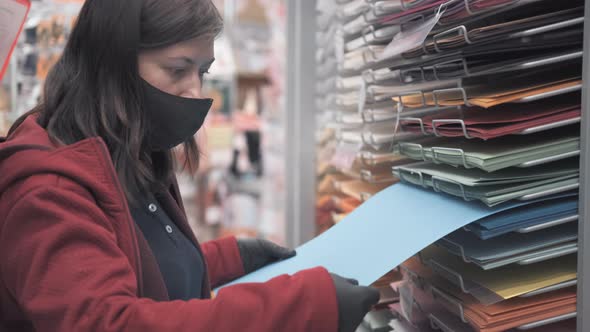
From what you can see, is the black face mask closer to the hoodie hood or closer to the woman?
the woman

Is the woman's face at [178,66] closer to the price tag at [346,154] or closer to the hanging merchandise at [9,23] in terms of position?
the hanging merchandise at [9,23]

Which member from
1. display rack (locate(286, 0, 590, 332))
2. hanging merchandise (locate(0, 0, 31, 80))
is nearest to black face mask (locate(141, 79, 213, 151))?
hanging merchandise (locate(0, 0, 31, 80))

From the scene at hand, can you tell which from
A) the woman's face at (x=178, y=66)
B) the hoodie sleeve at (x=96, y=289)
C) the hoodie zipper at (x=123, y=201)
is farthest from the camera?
the woman's face at (x=178, y=66)

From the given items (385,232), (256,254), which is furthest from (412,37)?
(256,254)

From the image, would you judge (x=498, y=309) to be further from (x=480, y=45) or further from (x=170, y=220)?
(x=170, y=220)

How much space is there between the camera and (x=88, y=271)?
0.63 meters

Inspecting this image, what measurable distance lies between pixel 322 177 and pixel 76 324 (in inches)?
39.8

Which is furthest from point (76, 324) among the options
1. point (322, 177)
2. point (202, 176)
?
point (202, 176)

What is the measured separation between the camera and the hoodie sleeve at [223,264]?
3.64ft

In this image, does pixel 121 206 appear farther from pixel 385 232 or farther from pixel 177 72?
pixel 385 232

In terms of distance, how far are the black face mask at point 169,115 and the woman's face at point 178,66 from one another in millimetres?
13

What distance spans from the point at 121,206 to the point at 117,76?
0.23m

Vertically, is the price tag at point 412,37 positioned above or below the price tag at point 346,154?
above

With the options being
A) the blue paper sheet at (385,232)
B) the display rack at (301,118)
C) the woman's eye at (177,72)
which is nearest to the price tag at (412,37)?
the blue paper sheet at (385,232)
